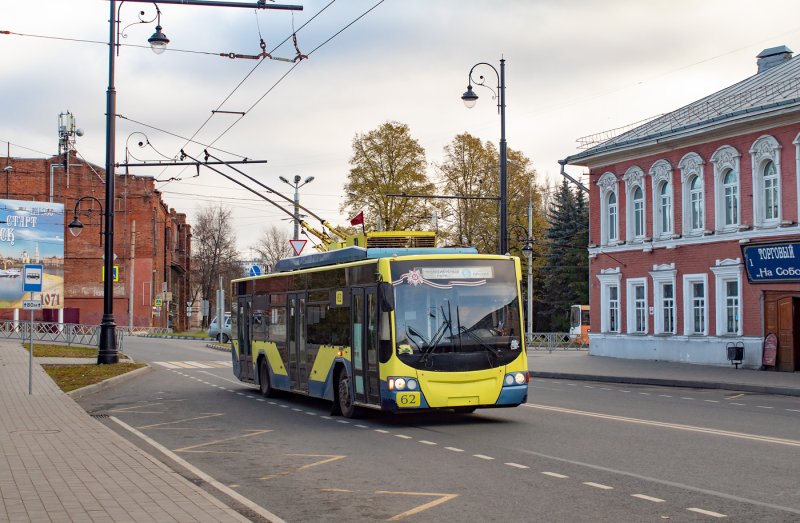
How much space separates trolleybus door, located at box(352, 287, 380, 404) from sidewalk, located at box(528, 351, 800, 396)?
12305mm

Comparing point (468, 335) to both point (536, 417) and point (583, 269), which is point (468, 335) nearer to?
point (536, 417)

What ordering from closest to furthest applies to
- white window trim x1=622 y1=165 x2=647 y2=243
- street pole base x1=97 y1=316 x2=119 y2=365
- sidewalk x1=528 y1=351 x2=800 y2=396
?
sidewalk x1=528 y1=351 x2=800 y2=396
street pole base x1=97 y1=316 x2=119 y2=365
white window trim x1=622 y1=165 x2=647 y2=243

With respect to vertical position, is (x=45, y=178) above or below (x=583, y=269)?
above

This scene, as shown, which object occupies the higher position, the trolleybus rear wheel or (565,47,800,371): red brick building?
(565,47,800,371): red brick building

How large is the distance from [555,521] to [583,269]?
6380 centimetres

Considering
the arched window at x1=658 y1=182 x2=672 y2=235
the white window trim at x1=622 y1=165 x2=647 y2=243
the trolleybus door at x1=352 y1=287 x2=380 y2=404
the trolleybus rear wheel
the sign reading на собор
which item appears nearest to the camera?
the trolleybus door at x1=352 y1=287 x2=380 y2=404

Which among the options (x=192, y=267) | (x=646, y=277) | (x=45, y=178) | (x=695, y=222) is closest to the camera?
(x=695, y=222)

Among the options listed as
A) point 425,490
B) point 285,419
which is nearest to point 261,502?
point 425,490

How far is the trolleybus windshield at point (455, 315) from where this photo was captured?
15523 mm

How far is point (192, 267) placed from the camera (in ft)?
391

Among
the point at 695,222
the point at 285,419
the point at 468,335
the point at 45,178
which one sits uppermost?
the point at 45,178

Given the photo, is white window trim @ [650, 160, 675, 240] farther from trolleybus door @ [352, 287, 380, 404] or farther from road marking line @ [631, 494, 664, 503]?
road marking line @ [631, 494, 664, 503]

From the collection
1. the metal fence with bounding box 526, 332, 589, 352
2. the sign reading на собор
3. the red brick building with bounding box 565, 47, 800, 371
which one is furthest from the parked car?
the sign reading на собор

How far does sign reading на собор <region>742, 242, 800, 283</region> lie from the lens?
30.8m
